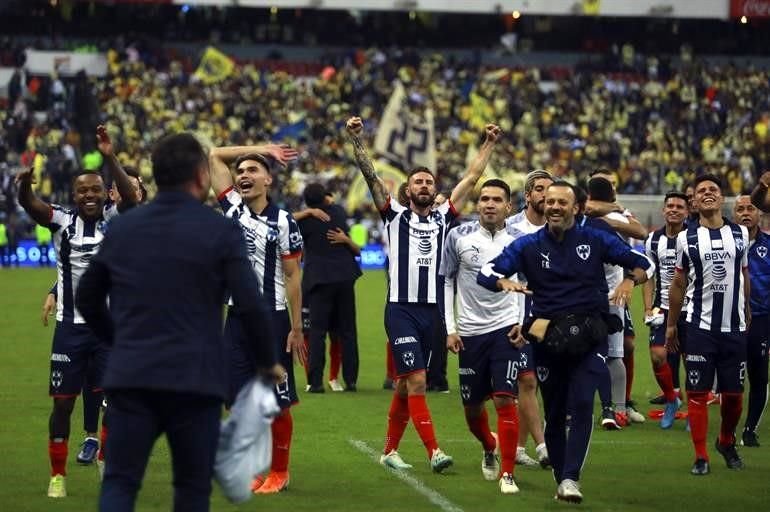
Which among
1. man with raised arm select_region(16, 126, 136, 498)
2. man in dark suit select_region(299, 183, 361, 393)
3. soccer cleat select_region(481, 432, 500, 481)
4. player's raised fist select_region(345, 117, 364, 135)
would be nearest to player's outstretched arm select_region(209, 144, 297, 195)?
player's raised fist select_region(345, 117, 364, 135)

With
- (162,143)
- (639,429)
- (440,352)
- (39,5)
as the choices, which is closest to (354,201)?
(39,5)

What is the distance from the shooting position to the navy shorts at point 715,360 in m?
11.7

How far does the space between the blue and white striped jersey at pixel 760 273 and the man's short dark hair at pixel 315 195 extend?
5744 millimetres

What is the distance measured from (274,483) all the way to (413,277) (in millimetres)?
1962

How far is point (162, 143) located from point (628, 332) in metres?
8.80

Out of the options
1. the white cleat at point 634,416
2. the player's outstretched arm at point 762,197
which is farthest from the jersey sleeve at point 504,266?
the white cleat at point 634,416

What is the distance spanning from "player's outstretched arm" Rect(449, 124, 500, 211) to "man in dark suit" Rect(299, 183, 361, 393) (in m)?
5.72

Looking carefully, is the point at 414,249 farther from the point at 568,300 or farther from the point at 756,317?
the point at 756,317

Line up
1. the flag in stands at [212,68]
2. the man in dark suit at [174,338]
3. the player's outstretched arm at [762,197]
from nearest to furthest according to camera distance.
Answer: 1. the man in dark suit at [174,338]
2. the player's outstretched arm at [762,197]
3. the flag in stands at [212,68]

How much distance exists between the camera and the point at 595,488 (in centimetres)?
1104

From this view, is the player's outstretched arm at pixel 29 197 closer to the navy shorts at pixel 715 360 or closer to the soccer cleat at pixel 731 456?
the navy shorts at pixel 715 360

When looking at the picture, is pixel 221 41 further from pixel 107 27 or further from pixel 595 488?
pixel 595 488

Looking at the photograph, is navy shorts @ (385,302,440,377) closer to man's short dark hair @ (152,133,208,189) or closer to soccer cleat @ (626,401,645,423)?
soccer cleat @ (626,401,645,423)

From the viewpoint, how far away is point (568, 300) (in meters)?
10.2
